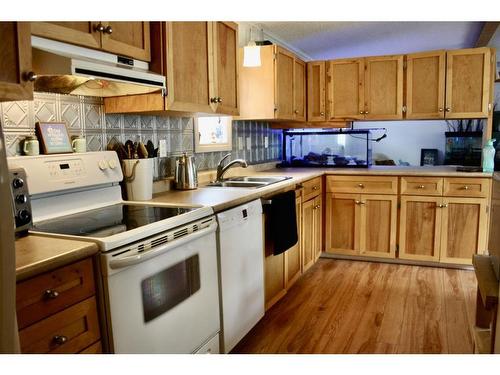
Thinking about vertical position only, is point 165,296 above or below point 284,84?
below

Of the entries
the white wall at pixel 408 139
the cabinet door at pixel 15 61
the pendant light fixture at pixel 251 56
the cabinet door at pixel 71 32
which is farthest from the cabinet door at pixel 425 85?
the white wall at pixel 408 139

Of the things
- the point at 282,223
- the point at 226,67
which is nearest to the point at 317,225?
the point at 282,223

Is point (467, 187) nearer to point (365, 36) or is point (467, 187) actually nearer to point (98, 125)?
point (365, 36)

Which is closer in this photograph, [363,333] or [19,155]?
[19,155]

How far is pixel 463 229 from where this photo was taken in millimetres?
3561

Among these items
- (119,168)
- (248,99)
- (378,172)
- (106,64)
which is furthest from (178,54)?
(378,172)

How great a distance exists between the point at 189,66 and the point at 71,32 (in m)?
0.80

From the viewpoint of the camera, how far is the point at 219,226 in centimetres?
204

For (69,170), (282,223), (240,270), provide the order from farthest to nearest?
1. (282,223)
2. (240,270)
3. (69,170)

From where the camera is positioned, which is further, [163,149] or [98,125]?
Result: [163,149]

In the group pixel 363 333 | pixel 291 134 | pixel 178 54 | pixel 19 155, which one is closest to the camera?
pixel 19 155

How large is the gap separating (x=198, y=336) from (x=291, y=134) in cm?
298

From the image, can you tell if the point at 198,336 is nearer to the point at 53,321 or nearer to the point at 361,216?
the point at 53,321

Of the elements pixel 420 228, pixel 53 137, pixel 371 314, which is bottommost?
pixel 371 314
